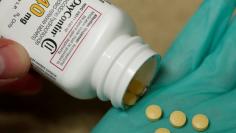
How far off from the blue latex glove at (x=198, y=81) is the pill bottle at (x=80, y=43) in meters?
0.11

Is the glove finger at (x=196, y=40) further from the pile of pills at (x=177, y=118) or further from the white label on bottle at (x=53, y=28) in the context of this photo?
the white label on bottle at (x=53, y=28)

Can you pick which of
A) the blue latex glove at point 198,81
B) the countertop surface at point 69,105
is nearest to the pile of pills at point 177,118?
the blue latex glove at point 198,81

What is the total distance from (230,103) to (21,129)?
423 millimetres

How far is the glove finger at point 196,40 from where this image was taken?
2.01 ft

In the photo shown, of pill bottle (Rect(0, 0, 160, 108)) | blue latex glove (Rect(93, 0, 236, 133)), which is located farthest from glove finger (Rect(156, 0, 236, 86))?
pill bottle (Rect(0, 0, 160, 108))

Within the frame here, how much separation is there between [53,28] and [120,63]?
0.11m

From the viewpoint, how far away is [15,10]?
518 mm

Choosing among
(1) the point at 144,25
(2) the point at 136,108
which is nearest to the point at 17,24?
(2) the point at 136,108

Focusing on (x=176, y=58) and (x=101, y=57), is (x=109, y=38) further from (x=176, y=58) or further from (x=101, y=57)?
(x=176, y=58)

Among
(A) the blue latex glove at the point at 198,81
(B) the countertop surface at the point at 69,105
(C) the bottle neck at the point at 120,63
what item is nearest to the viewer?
(C) the bottle neck at the point at 120,63

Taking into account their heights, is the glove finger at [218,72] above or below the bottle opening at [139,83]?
→ above

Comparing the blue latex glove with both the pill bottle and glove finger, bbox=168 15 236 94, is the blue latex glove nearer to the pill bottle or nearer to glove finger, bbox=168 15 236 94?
glove finger, bbox=168 15 236 94

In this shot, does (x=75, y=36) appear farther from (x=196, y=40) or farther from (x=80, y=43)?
(x=196, y=40)

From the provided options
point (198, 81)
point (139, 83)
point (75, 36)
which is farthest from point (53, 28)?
point (198, 81)
